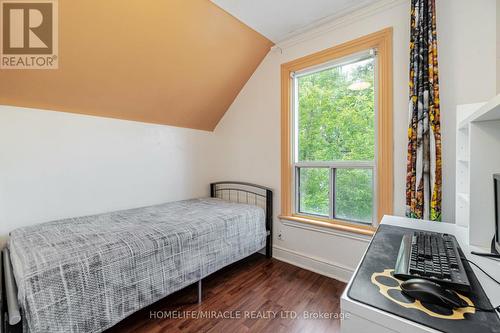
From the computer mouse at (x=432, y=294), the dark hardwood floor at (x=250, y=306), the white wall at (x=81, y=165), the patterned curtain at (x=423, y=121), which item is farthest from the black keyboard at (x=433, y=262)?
the white wall at (x=81, y=165)

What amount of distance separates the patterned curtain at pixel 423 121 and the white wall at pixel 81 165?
2556 millimetres

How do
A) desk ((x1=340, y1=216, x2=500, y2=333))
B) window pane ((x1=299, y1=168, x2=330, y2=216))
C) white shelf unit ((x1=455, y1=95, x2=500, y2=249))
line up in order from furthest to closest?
window pane ((x1=299, y1=168, x2=330, y2=216)), white shelf unit ((x1=455, y1=95, x2=500, y2=249)), desk ((x1=340, y1=216, x2=500, y2=333))

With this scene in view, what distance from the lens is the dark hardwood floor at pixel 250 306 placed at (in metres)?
1.57

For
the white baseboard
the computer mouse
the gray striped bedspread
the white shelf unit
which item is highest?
the white shelf unit

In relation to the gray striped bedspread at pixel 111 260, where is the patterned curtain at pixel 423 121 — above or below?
above

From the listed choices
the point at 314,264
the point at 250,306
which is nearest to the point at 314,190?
the point at 314,264

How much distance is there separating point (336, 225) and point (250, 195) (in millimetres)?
1171

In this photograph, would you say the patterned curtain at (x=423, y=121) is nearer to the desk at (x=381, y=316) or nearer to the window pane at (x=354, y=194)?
the window pane at (x=354, y=194)

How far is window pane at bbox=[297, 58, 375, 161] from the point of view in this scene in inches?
82.8

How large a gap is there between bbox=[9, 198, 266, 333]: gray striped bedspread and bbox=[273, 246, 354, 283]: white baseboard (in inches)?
22.2

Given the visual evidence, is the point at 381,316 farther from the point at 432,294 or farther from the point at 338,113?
the point at 338,113

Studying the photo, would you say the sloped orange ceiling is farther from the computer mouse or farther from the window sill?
the computer mouse

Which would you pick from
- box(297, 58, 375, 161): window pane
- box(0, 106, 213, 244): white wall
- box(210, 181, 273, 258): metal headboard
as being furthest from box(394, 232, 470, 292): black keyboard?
box(0, 106, 213, 244): white wall

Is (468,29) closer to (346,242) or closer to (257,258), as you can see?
(346,242)
